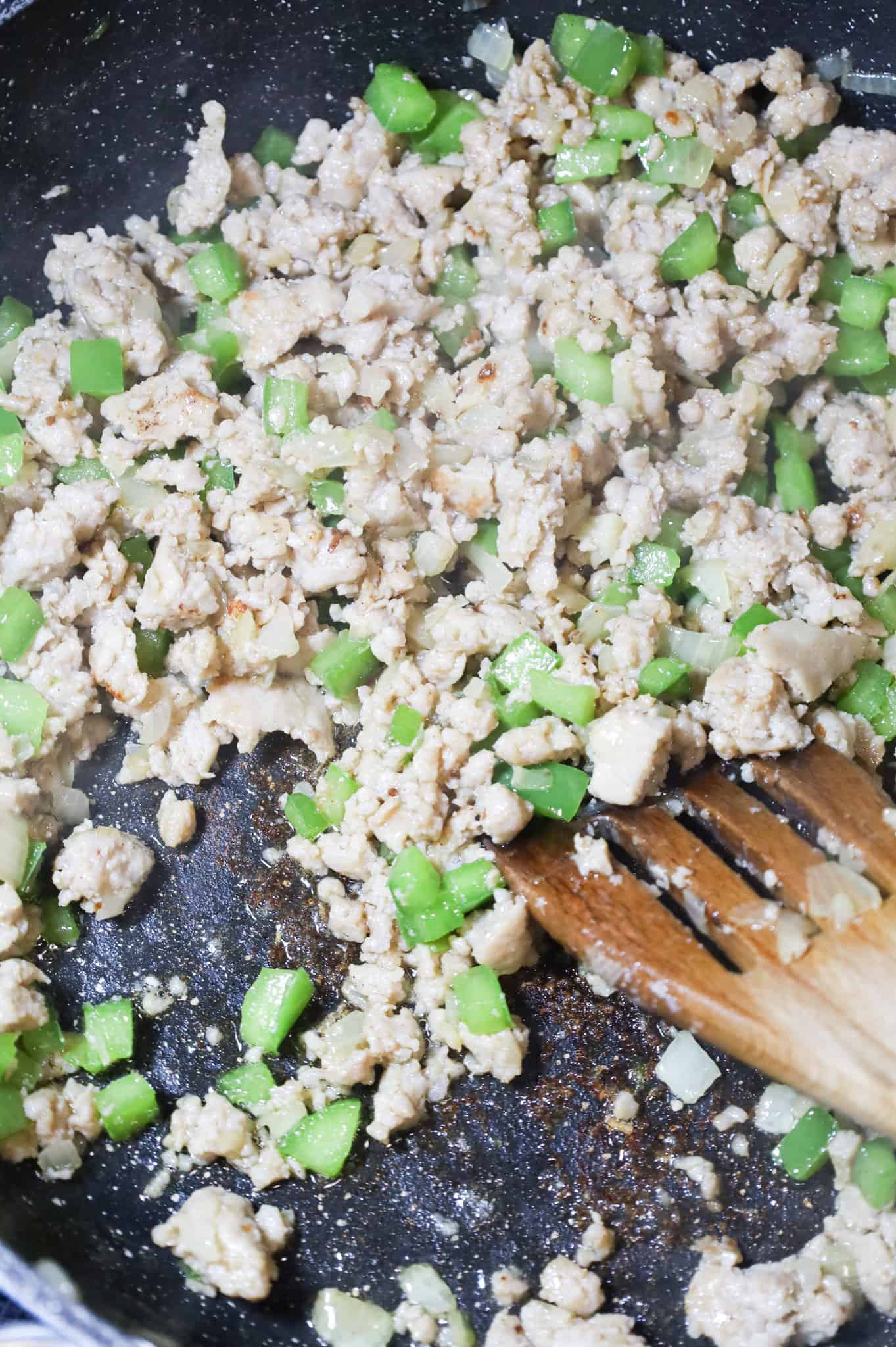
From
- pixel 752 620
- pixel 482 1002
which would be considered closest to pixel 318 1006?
pixel 482 1002

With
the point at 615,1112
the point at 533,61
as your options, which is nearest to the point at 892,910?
the point at 615,1112

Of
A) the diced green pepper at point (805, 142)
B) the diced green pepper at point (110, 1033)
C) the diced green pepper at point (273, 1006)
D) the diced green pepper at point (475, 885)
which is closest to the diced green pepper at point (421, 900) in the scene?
the diced green pepper at point (475, 885)

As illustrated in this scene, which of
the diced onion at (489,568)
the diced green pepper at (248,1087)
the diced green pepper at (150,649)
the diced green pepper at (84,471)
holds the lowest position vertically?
the diced green pepper at (248,1087)

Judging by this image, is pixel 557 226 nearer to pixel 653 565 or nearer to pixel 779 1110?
pixel 653 565

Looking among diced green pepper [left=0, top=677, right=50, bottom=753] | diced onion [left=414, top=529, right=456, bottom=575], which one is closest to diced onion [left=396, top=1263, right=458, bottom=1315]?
diced green pepper [left=0, top=677, right=50, bottom=753]

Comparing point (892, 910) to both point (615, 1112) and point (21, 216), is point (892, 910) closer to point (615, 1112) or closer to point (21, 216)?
point (615, 1112)

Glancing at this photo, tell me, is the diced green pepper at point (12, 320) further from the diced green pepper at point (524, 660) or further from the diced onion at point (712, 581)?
the diced onion at point (712, 581)
